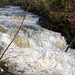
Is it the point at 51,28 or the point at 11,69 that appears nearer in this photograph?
the point at 11,69

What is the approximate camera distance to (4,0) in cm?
2084

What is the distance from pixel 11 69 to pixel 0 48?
1.27 metres

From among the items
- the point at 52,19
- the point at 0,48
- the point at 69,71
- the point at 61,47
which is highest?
the point at 52,19

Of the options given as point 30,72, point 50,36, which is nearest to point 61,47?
point 50,36

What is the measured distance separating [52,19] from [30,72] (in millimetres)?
4873

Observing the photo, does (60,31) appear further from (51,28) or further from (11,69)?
(11,69)

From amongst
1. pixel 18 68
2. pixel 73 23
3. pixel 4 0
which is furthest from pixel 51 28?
pixel 4 0

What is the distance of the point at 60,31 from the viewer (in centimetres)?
709

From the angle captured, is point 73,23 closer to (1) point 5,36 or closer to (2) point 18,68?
Result: (1) point 5,36

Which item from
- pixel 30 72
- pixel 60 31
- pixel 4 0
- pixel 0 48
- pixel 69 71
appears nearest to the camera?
pixel 30 72

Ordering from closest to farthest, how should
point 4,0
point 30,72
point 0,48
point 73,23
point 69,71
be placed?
point 30,72
point 69,71
point 0,48
point 73,23
point 4,0

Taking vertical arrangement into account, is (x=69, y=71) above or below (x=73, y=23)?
below

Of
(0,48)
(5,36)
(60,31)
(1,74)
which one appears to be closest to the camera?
(1,74)

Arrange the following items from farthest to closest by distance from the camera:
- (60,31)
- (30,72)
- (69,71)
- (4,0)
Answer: (4,0) < (60,31) < (69,71) < (30,72)
